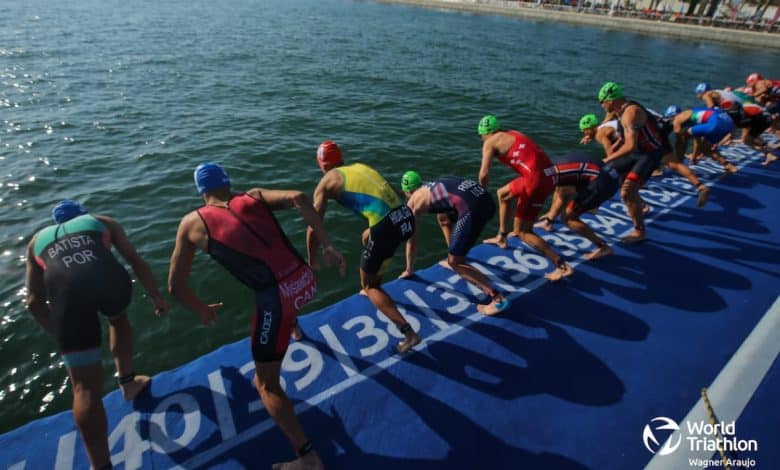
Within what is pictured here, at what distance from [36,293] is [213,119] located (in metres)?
11.7

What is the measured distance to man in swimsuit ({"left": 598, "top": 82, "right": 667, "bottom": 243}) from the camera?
5906 mm

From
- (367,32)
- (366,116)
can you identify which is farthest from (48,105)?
(367,32)

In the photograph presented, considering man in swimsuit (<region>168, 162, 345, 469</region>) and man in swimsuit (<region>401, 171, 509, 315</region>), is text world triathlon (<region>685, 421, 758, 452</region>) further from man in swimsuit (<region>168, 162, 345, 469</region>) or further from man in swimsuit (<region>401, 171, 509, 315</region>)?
man in swimsuit (<region>168, 162, 345, 469</region>)

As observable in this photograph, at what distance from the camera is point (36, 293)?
3.30m

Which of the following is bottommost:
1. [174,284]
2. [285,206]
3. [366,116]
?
[366,116]

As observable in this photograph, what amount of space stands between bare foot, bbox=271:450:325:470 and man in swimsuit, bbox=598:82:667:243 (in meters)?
5.78

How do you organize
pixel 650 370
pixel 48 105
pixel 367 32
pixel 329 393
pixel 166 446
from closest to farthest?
1. pixel 166 446
2. pixel 329 393
3. pixel 650 370
4. pixel 48 105
5. pixel 367 32

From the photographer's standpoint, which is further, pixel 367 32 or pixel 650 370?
pixel 367 32

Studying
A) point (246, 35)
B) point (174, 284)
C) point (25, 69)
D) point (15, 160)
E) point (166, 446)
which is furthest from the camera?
point (246, 35)

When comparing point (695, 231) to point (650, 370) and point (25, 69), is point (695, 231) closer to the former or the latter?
point (650, 370)

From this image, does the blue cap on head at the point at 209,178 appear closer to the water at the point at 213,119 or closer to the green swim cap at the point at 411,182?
the green swim cap at the point at 411,182

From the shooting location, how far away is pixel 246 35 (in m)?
32.2

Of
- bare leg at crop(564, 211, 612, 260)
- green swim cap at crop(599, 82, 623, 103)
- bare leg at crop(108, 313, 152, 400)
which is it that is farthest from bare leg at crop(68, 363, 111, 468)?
green swim cap at crop(599, 82, 623, 103)

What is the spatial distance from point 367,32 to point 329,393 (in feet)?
138
